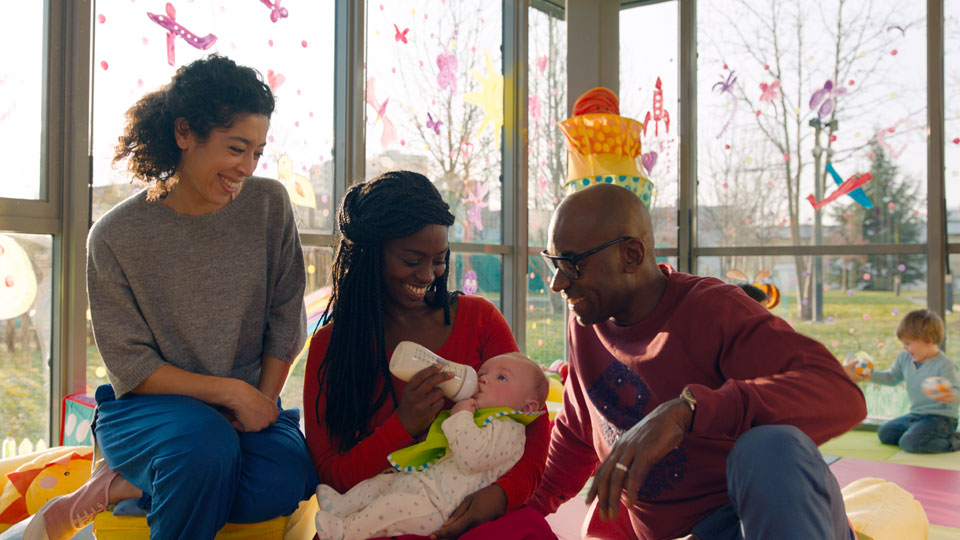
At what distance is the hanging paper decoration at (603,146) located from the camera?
4324 mm

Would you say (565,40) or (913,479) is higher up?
(565,40)

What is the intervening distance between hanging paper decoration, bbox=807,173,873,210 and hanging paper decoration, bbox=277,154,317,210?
11.6ft

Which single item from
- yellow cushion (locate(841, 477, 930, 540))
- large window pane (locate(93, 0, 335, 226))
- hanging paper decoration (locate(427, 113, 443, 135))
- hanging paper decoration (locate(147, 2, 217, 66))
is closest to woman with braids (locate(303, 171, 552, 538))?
yellow cushion (locate(841, 477, 930, 540))

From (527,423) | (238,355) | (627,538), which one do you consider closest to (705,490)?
(627,538)

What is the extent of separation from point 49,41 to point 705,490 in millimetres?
2768

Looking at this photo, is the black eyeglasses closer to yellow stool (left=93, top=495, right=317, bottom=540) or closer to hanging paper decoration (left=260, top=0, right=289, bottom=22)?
yellow stool (left=93, top=495, right=317, bottom=540)

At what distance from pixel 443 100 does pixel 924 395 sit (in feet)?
11.4

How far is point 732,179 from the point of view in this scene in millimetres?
5500

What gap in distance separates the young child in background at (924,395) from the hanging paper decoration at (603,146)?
1920mm

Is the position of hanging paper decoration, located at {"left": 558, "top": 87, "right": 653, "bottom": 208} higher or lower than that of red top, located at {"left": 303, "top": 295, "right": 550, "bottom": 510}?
higher

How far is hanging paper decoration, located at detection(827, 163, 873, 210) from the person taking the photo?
16.8 feet

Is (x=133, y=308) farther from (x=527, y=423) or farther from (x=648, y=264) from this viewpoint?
(x=648, y=264)

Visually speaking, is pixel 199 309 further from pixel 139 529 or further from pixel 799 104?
pixel 799 104

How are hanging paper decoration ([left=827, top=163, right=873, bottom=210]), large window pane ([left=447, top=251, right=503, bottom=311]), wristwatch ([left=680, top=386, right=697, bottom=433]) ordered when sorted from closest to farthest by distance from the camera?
wristwatch ([left=680, top=386, right=697, bottom=433]) → large window pane ([left=447, top=251, right=503, bottom=311]) → hanging paper decoration ([left=827, top=163, right=873, bottom=210])
